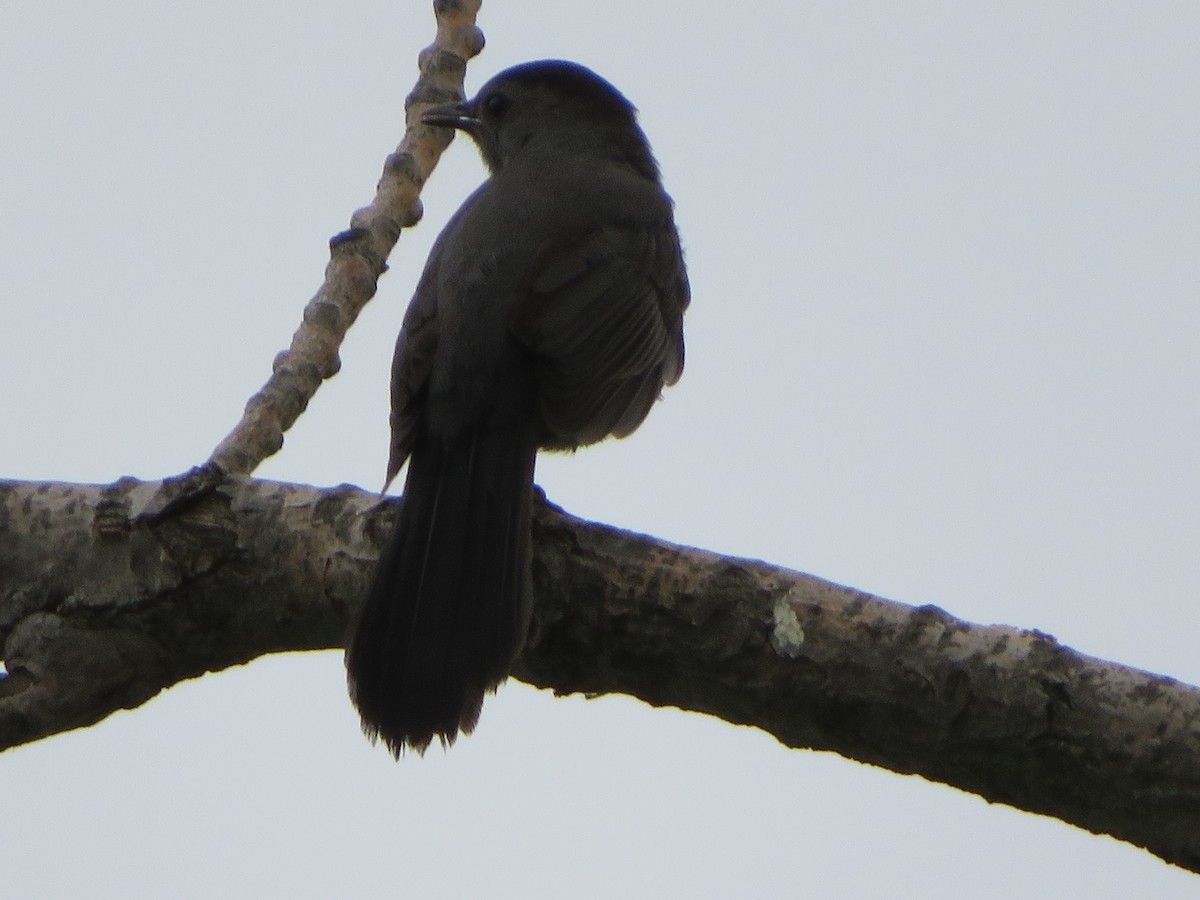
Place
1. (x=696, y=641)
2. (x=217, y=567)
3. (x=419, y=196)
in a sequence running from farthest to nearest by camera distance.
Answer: (x=419, y=196)
(x=217, y=567)
(x=696, y=641)

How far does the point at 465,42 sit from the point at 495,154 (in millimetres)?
1167

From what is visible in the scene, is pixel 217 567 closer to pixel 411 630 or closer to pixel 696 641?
pixel 411 630

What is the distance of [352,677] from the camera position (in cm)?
340

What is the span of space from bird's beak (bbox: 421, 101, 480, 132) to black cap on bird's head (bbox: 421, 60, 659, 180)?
1cm

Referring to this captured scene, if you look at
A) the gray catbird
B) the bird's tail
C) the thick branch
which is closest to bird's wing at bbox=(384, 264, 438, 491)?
the gray catbird

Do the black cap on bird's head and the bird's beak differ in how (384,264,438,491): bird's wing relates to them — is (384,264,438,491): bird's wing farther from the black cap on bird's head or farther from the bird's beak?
the black cap on bird's head

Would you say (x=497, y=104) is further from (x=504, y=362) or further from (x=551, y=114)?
(x=504, y=362)

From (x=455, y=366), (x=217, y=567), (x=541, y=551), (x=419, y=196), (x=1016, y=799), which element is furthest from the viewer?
(x=419, y=196)

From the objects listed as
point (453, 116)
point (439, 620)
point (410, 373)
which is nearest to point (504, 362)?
→ point (410, 373)

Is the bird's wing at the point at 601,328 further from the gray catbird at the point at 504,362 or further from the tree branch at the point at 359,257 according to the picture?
the tree branch at the point at 359,257

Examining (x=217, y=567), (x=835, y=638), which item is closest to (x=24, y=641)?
(x=217, y=567)

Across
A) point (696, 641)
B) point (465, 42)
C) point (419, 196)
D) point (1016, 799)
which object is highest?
point (465, 42)

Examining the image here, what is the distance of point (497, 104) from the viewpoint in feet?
20.6

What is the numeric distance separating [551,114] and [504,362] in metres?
2.13
